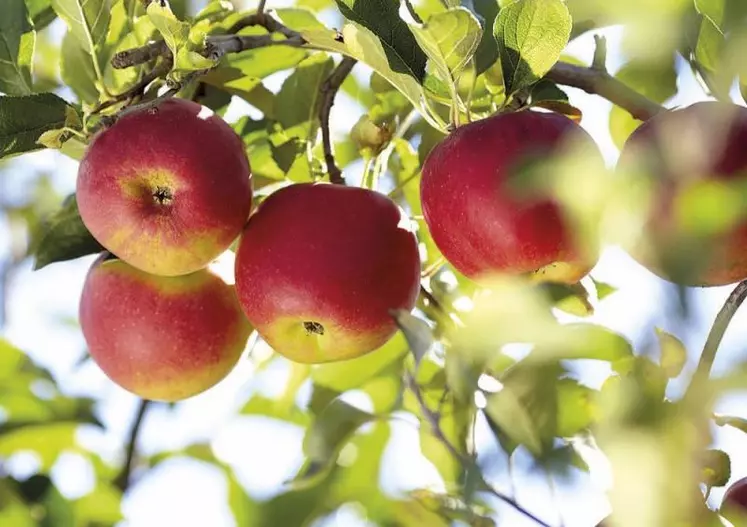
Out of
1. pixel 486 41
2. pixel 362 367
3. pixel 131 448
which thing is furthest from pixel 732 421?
pixel 131 448

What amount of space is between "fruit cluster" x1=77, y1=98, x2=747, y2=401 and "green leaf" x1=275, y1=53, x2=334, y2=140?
11.3 inches

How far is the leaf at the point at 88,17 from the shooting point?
4.88ft

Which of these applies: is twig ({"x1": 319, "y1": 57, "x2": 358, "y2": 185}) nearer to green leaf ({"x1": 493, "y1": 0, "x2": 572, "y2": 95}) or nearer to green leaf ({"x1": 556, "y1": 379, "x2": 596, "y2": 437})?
green leaf ({"x1": 493, "y1": 0, "x2": 572, "y2": 95})

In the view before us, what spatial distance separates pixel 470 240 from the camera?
1.25 meters

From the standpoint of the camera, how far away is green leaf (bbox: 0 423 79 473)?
211 cm

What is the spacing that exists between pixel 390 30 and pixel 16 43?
0.61 meters

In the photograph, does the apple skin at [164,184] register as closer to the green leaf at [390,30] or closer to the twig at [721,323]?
the green leaf at [390,30]

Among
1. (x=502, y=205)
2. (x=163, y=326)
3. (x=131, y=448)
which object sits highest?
(x=502, y=205)

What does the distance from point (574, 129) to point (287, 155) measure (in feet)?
1.90

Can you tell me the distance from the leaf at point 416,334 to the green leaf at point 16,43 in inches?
33.6

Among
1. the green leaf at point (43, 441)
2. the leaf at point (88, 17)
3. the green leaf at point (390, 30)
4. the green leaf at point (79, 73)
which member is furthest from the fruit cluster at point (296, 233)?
the green leaf at point (43, 441)

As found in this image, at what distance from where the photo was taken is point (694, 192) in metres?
0.63

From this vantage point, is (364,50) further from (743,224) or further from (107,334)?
(107,334)

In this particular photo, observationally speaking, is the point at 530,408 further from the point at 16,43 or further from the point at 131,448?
the point at 131,448
